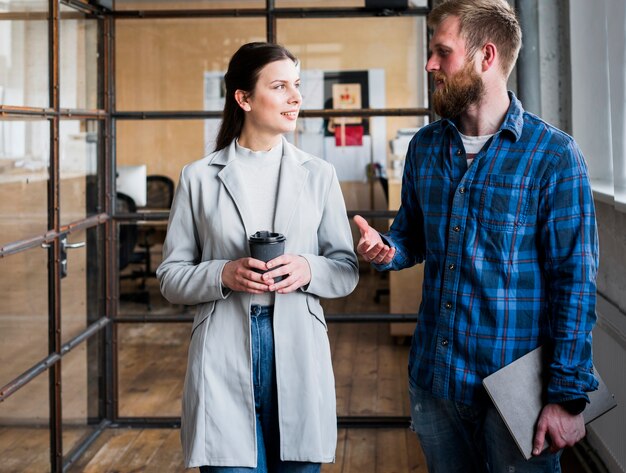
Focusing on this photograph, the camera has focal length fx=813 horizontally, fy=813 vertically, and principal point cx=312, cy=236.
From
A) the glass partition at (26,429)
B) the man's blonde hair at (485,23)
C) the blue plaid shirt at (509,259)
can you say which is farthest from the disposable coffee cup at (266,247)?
the glass partition at (26,429)

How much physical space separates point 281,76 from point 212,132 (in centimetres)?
185

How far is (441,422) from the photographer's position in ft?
5.67

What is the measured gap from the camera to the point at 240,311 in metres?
1.85

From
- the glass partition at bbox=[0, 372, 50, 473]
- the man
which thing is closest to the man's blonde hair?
the man

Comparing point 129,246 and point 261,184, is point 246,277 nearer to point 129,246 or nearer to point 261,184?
point 261,184

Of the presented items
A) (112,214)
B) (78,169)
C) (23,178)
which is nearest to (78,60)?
(78,169)

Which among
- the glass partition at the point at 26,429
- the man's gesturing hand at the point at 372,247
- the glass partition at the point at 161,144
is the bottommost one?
the glass partition at the point at 26,429

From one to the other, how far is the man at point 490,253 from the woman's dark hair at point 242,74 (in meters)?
0.42

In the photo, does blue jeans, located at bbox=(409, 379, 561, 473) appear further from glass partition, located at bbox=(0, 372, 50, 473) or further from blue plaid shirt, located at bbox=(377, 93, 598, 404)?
glass partition, located at bbox=(0, 372, 50, 473)

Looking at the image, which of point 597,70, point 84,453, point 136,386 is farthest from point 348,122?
point 84,453

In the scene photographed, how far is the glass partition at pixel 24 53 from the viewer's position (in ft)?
8.66

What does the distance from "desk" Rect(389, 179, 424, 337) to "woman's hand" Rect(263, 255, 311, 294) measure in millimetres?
1909

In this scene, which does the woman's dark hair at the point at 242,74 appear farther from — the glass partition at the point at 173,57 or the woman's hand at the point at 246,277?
the glass partition at the point at 173,57

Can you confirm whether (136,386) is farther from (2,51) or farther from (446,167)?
(446,167)
